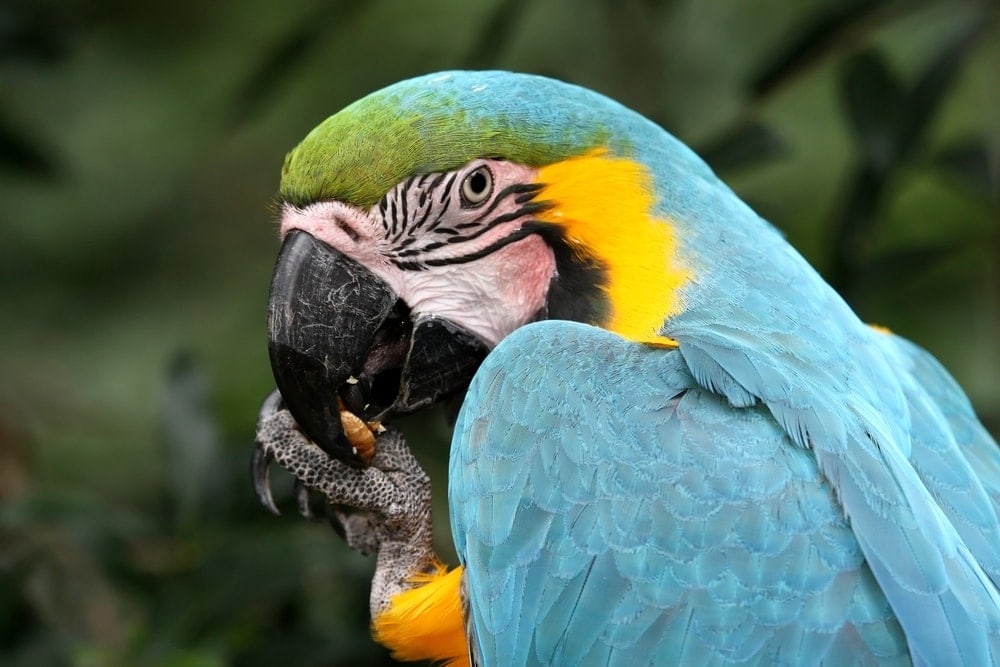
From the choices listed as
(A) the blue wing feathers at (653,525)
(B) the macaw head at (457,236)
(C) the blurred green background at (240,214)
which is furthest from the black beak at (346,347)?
(C) the blurred green background at (240,214)

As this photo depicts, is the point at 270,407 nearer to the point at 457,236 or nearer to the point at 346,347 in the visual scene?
the point at 346,347

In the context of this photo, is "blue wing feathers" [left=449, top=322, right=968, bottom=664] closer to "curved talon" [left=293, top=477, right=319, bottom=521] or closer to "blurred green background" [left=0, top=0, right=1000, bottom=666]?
"curved talon" [left=293, top=477, right=319, bottom=521]

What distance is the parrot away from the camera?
1.32 m

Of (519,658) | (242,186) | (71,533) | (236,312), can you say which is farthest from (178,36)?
(519,658)

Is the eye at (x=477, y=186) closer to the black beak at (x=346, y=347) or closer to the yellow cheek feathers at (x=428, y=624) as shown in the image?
the black beak at (x=346, y=347)

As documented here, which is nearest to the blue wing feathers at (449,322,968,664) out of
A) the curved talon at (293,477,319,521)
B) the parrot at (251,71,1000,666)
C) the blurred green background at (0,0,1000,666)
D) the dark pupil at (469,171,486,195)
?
the parrot at (251,71,1000,666)

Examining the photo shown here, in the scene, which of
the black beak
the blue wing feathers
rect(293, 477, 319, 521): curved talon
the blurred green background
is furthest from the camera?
the blurred green background

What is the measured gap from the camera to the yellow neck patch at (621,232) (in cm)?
156

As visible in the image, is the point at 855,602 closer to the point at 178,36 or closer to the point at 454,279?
the point at 454,279

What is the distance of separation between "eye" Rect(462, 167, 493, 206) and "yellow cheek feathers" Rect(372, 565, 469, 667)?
0.51 metres

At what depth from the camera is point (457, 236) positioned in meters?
1.58

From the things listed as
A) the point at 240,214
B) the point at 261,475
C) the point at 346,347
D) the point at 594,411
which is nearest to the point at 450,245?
the point at 346,347

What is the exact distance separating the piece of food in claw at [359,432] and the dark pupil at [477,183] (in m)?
0.34

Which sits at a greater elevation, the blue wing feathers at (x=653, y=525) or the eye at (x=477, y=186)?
the eye at (x=477, y=186)
